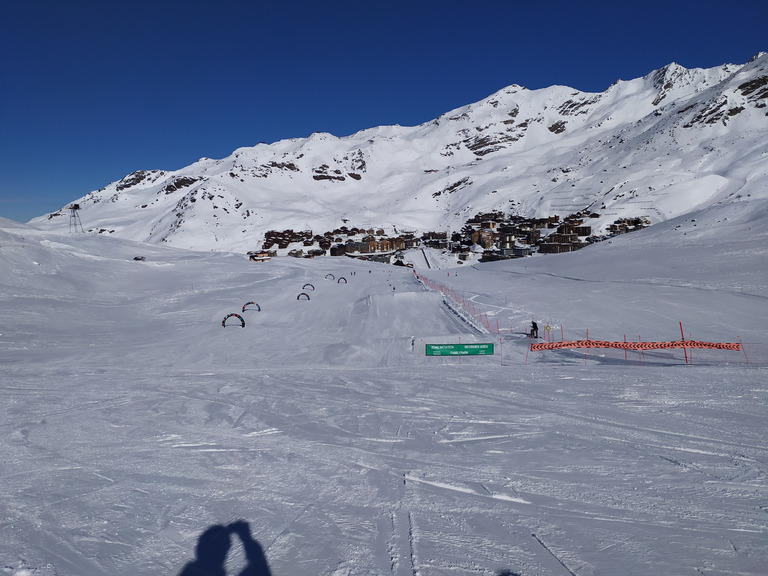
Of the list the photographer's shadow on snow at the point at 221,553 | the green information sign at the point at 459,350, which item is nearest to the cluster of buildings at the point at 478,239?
the green information sign at the point at 459,350

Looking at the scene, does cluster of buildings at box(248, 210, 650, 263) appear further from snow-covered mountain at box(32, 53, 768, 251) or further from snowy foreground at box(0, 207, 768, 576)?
snowy foreground at box(0, 207, 768, 576)

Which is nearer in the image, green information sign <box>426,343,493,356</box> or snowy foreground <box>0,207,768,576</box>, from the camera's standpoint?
snowy foreground <box>0,207,768,576</box>

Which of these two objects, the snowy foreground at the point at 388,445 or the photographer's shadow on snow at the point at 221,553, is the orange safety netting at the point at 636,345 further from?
the photographer's shadow on snow at the point at 221,553

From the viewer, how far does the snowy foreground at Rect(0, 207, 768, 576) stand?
16.7ft

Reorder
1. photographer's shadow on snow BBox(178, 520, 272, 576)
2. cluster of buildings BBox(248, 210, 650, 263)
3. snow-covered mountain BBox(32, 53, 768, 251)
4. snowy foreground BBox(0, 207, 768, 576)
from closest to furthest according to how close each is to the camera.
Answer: photographer's shadow on snow BBox(178, 520, 272, 576) → snowy foreground BBox(0, 207, 768, 576) → cluster of buildings BBox(248, 210, 650, 263) → snow-covered mountain BBox(32, 53, 768, 251)

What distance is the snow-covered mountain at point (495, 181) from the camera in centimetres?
8375

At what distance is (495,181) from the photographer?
131250 millimetres

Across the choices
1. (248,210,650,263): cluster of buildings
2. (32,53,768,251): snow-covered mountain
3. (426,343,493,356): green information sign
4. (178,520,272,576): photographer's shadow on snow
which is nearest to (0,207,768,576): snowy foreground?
(178,520,272,576): photographer's shadow on snow

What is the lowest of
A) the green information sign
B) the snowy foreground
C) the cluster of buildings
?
the snowy foreground

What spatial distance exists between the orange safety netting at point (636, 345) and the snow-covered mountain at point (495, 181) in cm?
4493

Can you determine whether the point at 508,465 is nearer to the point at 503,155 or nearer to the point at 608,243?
the point at 608,243

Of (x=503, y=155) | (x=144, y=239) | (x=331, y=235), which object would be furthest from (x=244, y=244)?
(x=503, y=155)

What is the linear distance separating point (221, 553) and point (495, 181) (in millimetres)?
136582

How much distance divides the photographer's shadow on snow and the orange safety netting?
1228 cm
